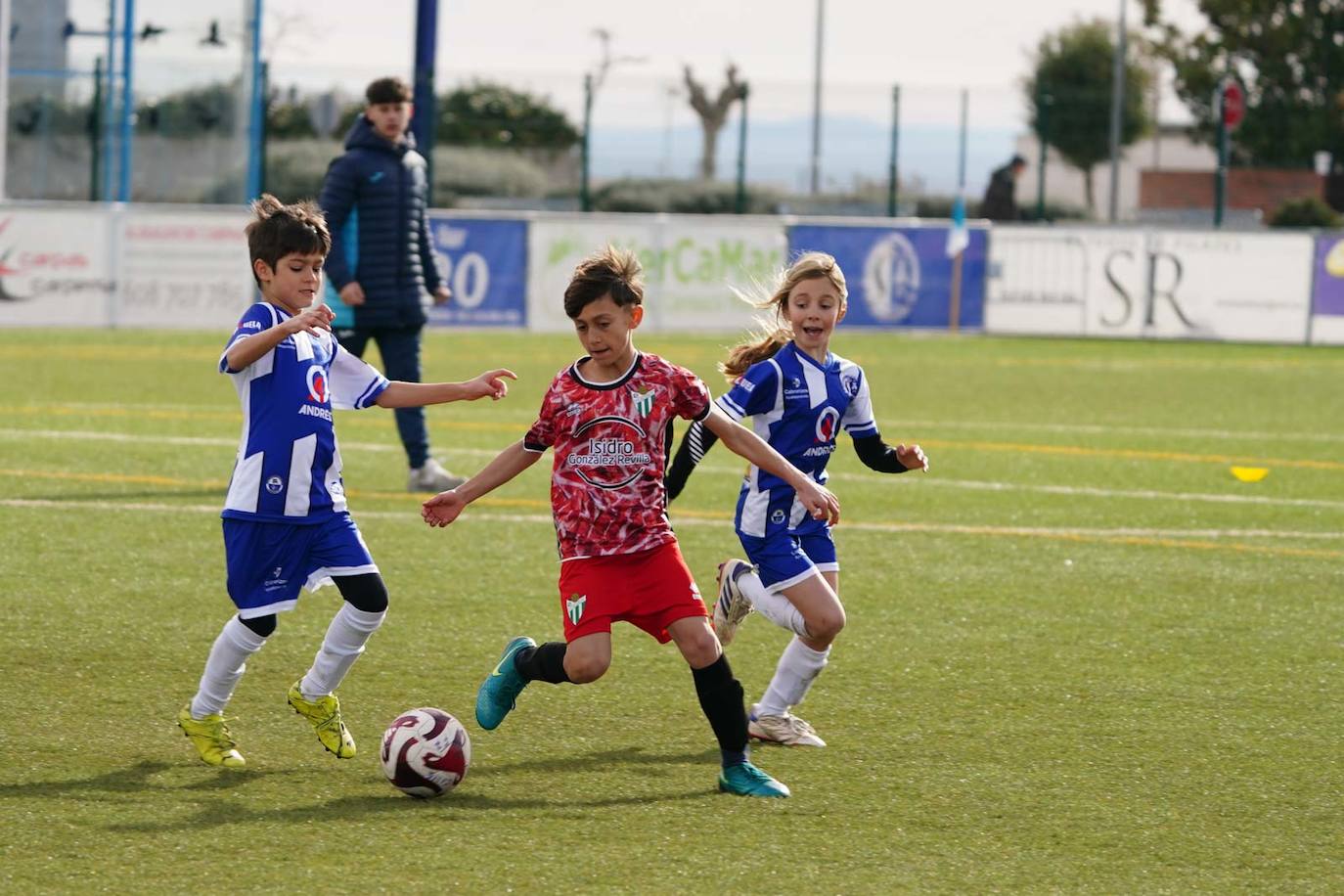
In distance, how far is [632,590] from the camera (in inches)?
203

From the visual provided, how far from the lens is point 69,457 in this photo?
458 inches

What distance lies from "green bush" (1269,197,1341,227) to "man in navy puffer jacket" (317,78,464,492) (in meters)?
33.8

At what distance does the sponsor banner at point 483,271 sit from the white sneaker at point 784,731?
1912cm

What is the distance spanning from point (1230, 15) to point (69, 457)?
5183cm

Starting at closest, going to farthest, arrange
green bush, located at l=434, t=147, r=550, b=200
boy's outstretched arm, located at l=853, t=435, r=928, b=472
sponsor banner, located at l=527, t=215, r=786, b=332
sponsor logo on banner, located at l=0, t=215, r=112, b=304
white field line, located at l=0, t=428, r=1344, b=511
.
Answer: boy's outstretched arm, located at l=853, t=435, r=928, b=472 → white field line, located at l=0, t=428, r=1344, b=511 → sponsor logo on banner, located at l=0, t=215, r=112, b=304 → sponsor banner, located at l=527, t=215, r=786, b=332 → green bush, located at l=434, t=147, r=550, b=200

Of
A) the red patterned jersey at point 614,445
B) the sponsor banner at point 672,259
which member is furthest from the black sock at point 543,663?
the sponsor banner at point 672,259

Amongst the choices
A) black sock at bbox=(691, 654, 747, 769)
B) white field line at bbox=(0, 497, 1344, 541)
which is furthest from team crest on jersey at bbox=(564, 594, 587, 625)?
white field line at bbox=(0, 497, 1344, 541)

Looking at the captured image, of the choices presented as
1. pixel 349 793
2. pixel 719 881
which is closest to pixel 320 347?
pixel 349 793

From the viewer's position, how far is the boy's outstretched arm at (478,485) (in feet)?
17.2

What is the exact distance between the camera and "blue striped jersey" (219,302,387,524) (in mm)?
Result: 5227

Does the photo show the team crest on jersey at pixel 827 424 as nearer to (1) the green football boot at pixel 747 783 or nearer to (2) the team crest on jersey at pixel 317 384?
(1) the green football boot at pixel 747 783

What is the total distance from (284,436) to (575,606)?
0.91 m

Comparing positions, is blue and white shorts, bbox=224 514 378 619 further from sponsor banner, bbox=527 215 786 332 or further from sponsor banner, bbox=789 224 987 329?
sponsor banner, bbox=789 224 987 329

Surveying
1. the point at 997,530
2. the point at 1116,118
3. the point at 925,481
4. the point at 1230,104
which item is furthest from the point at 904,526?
the point at 1116,118
